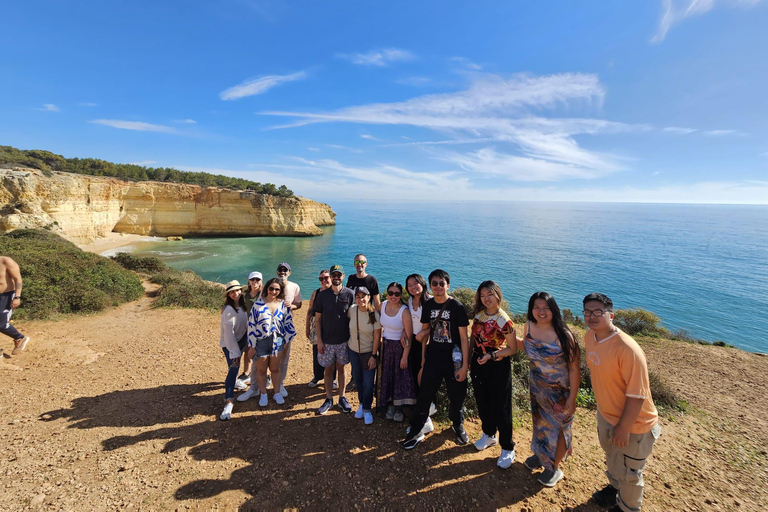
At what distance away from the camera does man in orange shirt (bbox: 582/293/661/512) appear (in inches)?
94.8

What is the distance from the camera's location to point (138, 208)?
112 ft

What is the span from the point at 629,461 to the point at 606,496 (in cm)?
75

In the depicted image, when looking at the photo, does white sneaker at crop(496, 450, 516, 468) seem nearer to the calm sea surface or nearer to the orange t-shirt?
the orange t-shirt

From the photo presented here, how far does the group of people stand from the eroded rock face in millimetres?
28308

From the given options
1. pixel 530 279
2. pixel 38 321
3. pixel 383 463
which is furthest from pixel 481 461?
pixel 530 279

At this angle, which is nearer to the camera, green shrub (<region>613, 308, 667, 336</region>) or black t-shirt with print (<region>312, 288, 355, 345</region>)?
black t-shirt with print (<region>312, 288, 355, 345</region>)

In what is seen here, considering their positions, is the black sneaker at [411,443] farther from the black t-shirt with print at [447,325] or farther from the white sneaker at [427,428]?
the black t-shirt with print at [447,325]

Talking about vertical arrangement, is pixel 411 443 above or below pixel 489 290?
below

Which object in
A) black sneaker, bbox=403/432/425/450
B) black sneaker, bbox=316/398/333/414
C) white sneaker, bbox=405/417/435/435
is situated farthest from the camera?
black sneaker, bbox=316/398/333/414

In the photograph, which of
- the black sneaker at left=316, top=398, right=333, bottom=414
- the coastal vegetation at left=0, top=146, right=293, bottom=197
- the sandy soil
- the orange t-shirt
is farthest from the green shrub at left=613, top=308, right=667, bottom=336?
the coastal vegetation at left=0, top=146, right=293, bottom=197

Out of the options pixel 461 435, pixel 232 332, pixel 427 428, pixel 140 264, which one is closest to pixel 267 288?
pixel 232 332

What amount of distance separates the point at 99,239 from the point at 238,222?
14980 mm

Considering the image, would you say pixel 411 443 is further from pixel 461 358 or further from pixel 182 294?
pixel 182 294

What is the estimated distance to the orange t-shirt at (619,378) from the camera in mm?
2395
